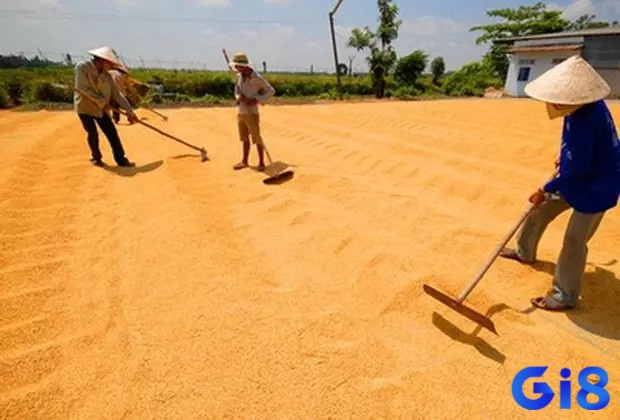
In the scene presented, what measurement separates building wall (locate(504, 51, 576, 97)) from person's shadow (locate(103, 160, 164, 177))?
74.9ft

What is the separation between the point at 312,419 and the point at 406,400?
0.46 m

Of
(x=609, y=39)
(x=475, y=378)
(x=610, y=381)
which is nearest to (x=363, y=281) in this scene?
(x=475, y=378)

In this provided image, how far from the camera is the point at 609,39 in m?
18.8

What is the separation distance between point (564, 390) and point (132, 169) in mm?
5050

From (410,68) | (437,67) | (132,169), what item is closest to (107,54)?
(132,169)

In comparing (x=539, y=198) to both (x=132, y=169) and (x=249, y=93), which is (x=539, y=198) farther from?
(x=132, y=169)

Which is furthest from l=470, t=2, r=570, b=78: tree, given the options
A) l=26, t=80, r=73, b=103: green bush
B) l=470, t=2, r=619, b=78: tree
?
l=26, t=80, r=73, b=103: green bush

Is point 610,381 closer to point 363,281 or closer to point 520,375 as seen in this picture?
point 520,375

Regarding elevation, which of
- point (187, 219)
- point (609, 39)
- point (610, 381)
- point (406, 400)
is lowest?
point (610, 381)

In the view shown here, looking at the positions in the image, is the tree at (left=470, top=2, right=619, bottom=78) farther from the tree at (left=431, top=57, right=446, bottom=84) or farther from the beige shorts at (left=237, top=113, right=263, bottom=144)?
the beige shorts at (left=237, top=113, right=263, bottom=144)

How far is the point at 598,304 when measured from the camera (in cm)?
236

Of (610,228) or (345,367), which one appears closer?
(345,367)

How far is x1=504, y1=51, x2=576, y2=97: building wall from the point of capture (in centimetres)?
2098

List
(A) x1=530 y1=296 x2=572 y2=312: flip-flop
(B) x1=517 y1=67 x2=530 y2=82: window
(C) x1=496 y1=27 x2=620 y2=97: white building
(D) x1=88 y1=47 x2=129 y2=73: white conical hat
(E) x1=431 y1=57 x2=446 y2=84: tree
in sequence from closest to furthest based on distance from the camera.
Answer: (A) x1=530 y1=296 x2=572 y2=312: flip-flop, (D) x1=88 y1=47 x2=129 y2=73: white conical hat, (C) x1=496 y1=27 x2=620 y2=97: white building, (B) x1=517 y1=67 x2=530 y2=82: window, (E) x1=431 y1=57 x2=446 y2=84: tree
